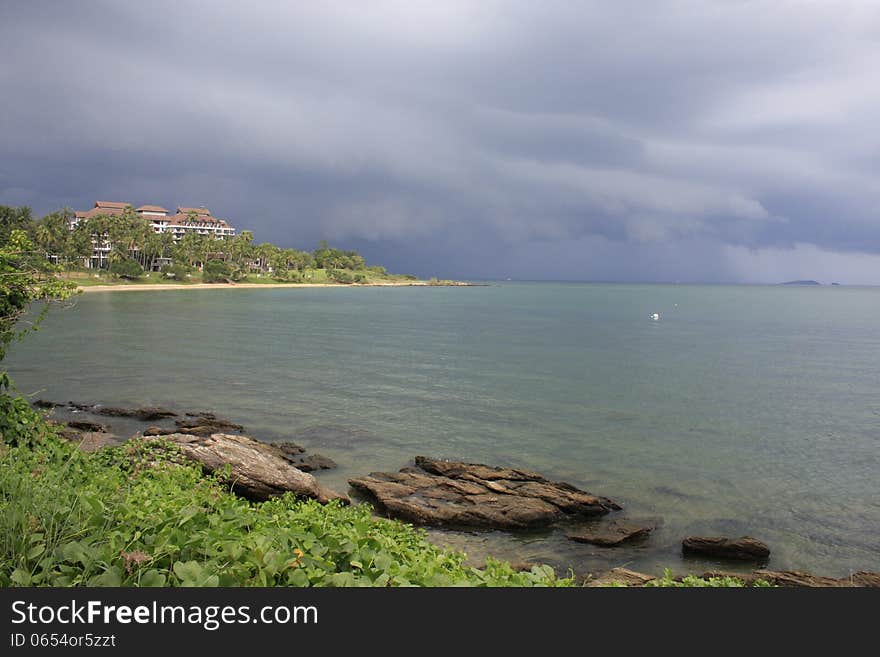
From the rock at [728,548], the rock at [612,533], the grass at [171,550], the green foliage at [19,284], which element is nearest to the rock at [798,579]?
the rock at [728,548]

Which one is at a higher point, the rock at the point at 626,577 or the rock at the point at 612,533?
the rock at the point at 626,577

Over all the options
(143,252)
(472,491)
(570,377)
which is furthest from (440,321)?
(143,252)

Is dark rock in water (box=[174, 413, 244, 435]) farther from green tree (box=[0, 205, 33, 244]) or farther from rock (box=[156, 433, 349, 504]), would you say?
green tree (box=[0, 205, 33, 244])

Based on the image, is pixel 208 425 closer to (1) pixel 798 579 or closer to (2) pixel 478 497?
(2) pixel 478 497

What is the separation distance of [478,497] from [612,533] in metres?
3.77

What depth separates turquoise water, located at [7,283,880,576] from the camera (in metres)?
16.2

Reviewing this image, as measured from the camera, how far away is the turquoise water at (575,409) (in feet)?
53.3

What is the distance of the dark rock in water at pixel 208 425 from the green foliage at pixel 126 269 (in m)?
142

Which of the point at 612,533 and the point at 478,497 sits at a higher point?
the point at 478,497

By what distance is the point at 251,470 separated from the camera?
1478cm

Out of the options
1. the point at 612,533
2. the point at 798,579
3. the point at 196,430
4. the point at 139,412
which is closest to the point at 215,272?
the point at 139,412

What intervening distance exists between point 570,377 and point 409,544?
99.2 ft

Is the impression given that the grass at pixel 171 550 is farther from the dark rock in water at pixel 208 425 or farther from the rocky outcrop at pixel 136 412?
the rocky outcrop at pixel 136 412

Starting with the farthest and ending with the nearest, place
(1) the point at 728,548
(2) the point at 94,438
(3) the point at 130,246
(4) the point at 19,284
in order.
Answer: (3) the point at 130,246, (2) the point at 94,438, (1) the point at 728,548, (4) the point at 19,284
